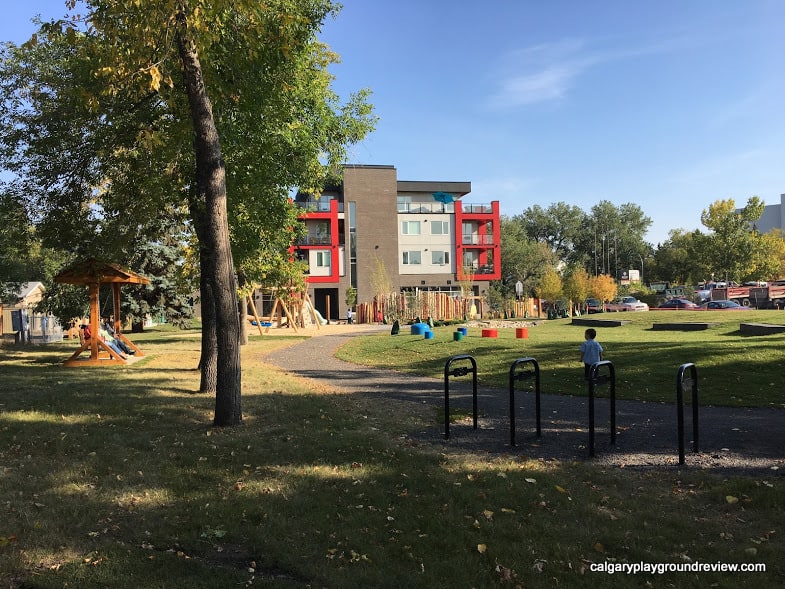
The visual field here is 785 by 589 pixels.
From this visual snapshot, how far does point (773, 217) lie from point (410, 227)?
71.3m

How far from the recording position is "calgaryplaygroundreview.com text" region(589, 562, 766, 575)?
154 inches

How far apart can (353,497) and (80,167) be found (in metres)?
11.3

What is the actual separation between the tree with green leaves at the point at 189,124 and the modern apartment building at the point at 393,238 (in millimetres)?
39226

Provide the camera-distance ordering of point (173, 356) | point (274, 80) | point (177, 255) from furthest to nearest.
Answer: point (177, 255) → point (173, 356) → point (274, 80)

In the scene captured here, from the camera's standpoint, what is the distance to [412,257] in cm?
6150

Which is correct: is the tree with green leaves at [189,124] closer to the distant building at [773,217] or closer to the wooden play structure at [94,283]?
the wooden play structure at [94,283]

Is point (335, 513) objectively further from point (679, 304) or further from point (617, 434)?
point (679, 304)

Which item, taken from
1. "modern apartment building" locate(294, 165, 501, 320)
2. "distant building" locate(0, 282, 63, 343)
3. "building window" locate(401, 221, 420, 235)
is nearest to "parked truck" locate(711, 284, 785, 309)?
"modern apartment building" locate(294, 165, 501, 320)

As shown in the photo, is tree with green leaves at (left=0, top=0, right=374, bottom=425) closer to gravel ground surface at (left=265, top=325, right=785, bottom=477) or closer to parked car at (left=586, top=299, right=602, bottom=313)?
gravel ground surface at (left=265, top=325, right=785, bottom=477)

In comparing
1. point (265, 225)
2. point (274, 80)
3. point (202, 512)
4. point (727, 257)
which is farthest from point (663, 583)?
point (727, 257)

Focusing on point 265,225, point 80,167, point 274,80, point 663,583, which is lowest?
point 663,583

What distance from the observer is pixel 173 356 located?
1936 centimetres

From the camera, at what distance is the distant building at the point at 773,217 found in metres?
97.1

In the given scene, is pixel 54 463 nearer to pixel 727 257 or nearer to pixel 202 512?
pixel 202 512
